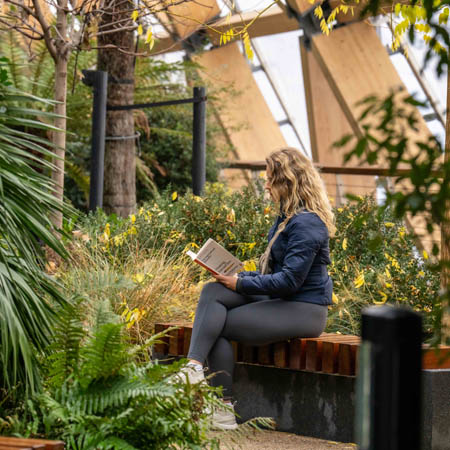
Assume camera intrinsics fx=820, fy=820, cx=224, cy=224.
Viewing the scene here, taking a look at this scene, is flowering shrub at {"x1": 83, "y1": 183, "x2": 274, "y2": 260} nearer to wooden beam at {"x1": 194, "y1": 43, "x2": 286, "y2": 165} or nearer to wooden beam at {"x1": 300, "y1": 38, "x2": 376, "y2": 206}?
wooden beam at {"x1": 300, "y1": 38, "x2": 376, "y2": 206}

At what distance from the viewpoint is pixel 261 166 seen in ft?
31.5

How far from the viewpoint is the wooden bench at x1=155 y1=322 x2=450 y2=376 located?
3684 mm

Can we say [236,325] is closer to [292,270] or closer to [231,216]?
[292,270]

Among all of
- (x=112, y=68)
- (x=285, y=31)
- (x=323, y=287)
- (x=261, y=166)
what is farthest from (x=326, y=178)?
(x=323, y=287)

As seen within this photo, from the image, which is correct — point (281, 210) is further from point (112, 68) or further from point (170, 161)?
point (170, 161)

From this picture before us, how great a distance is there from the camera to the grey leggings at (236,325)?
151 inches

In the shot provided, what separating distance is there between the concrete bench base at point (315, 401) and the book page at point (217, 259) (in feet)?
1.59

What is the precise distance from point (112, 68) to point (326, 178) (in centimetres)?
839

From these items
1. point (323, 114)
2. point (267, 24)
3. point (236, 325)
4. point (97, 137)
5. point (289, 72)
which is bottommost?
point (236, 325)

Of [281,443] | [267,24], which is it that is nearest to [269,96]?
[267,24]

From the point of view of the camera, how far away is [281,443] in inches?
146

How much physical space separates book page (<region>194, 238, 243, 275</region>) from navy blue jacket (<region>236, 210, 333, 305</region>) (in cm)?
8

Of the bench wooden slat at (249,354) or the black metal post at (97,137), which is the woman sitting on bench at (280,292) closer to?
the bench wooden slat at (249,354)

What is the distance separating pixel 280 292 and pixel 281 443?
0.69m
